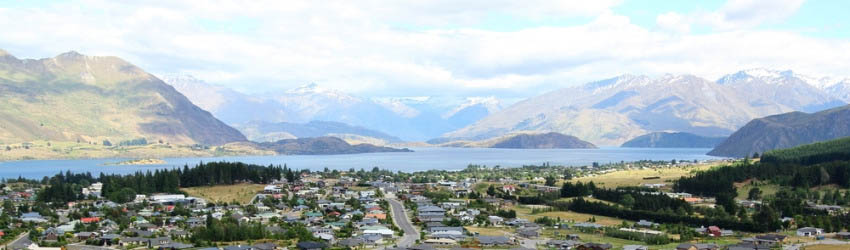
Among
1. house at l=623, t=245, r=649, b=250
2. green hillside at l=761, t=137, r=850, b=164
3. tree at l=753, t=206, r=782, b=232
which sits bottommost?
house at l=623, t=245, r=649, b=250

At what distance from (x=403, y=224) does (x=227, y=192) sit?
32.1m

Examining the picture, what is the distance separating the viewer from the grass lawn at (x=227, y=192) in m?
90.3

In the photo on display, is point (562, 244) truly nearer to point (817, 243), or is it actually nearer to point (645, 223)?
point (645, 223)

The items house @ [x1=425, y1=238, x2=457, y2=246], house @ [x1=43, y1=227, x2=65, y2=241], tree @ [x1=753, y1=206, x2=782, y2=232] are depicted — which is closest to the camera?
house @ [x1=425, y1=238, x2=457, y2=246]

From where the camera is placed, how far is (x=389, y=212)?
259 feet

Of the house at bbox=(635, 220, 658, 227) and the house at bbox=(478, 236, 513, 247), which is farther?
the house at bbox=(635, 220, 658, 227)

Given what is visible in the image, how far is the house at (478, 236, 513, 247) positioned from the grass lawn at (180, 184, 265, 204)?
122 feet

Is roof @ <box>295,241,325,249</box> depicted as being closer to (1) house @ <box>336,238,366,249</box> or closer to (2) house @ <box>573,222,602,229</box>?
(1) house @ <box>336,238,366,249</box>

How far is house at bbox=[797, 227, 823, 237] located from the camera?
60.7 metres

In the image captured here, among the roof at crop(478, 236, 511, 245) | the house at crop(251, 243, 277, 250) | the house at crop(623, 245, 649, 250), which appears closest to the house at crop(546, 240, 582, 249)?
the roof at crop(478, 236, 511, 245)

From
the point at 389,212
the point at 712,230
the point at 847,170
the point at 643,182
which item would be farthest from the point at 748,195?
the point at 389,212

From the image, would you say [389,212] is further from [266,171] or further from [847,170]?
[847,170]

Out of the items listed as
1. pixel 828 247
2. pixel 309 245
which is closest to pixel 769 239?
pixel 828 247

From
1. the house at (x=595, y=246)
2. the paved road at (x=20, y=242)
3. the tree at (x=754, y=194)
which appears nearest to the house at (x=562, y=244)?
the house at (x=595, y=246)
